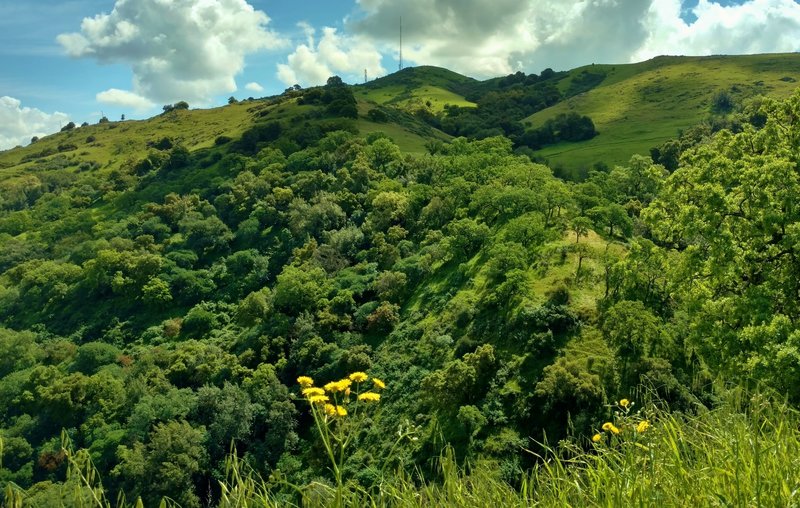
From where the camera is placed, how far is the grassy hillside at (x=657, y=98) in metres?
126

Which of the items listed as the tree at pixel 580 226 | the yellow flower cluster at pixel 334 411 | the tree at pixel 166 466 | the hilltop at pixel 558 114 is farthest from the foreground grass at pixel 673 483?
the hilltop at pixel 558 114

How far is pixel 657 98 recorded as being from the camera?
160 m

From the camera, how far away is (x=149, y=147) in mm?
151500

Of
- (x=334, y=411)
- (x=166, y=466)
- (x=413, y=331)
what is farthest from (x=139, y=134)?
(x=334, y=411)

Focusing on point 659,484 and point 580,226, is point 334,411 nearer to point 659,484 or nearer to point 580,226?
point 659,484

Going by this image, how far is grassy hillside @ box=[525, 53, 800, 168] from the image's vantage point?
12644 cm

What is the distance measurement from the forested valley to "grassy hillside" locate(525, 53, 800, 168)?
20.1 metres

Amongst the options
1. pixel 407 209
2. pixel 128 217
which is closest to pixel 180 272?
pixel 128 217

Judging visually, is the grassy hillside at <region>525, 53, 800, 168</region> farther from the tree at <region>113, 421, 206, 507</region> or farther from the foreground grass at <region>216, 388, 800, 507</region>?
the foreground grass at <region>216, 388, 800, 507</region>

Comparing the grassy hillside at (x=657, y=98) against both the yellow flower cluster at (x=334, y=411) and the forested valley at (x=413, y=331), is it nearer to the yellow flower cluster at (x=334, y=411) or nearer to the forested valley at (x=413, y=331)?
the forested valley at (x=413, y=331)

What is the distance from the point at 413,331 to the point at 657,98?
492ft

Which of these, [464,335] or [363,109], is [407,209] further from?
[363,109]

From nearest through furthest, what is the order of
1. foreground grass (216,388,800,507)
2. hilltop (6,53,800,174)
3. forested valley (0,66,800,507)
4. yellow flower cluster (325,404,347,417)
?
foreground grass (216,388,800,507) < yellow flower cluster (325,404,347,417) < forested valley (0,66,800,507) < hilltop (6,53,800,174)

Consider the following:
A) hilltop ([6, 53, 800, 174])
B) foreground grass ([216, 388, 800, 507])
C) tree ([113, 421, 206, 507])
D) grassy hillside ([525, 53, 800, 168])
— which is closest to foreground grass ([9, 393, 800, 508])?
foreground grass ([216, 388, 800, 507])
